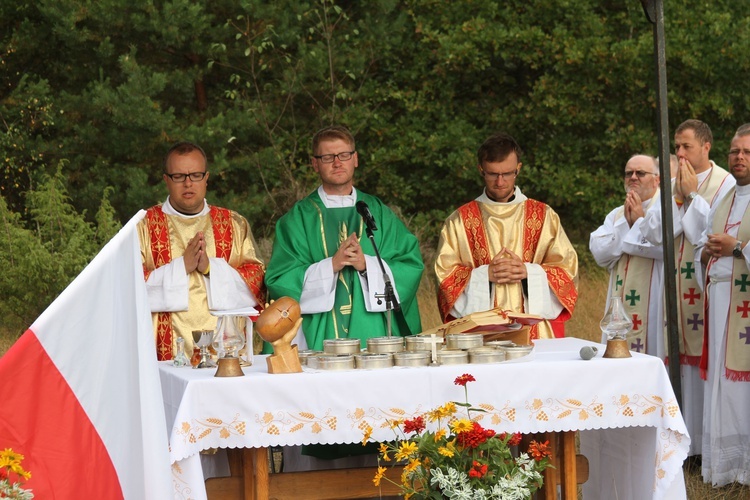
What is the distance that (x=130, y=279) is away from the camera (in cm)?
277

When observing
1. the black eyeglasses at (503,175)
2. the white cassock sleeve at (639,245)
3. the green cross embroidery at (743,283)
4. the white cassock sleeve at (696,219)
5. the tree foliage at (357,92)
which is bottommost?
the green cross embroidery at (743,283)

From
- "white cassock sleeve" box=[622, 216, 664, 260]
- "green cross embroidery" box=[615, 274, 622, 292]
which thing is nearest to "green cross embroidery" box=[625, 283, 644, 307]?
"green cross embroidery" box=[615, 274, 622, 292]

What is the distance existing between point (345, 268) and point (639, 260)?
2.53 meters

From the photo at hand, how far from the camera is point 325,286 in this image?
5812mm

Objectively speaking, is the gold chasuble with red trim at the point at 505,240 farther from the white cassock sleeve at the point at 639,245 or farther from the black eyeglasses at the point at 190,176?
the black eyeglasses at the point at 190,176

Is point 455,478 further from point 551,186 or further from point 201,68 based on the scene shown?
point 551,186

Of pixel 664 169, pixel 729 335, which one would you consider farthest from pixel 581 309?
pixel 664 169

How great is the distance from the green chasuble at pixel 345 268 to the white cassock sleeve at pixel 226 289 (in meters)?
0.16

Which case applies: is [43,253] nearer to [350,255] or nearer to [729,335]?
[350,255]

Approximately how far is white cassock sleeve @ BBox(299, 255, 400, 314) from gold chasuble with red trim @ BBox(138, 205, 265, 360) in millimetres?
317

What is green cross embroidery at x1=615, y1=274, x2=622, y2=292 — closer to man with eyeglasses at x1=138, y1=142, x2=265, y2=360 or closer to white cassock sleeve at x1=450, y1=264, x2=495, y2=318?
white cassock sleeve at x1=450, y1=264, x2=495, y2=318

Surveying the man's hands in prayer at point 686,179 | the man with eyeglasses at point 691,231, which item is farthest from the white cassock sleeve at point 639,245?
the man's hands in prayer at point 686,179

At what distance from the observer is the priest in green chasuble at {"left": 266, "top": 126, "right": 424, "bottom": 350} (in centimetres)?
583

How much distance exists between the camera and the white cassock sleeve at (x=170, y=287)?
228 inches
